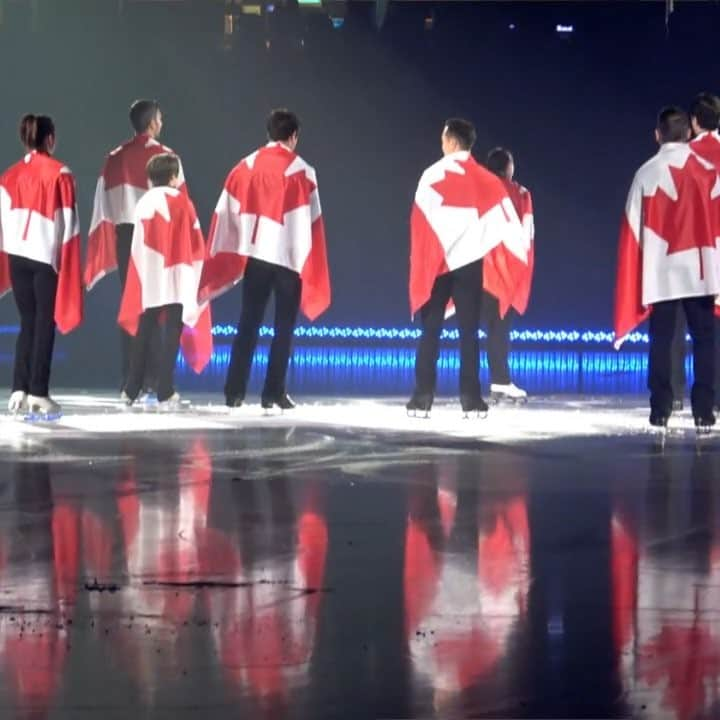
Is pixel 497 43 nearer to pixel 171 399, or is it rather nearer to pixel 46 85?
pixel 46 85

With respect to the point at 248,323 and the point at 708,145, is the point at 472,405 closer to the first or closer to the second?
the point at 248,323

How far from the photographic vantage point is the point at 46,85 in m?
15.0

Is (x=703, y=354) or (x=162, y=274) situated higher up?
(x=162, y=274)

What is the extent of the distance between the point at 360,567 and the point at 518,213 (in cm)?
596

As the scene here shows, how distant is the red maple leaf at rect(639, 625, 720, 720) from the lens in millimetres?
2271

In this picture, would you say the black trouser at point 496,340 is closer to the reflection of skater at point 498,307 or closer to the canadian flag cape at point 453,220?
the reflection of skater at point 498,307

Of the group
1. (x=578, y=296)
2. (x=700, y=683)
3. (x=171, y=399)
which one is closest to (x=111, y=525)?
(x=700, y=683)

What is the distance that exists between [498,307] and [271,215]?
1.61 meters

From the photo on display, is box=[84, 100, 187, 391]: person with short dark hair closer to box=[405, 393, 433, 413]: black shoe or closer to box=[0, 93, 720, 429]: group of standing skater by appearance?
box=[0, 93, 720, 429]: group of standing skater

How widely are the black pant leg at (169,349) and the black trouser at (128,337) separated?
104 mm

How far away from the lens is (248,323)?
26.4 feet

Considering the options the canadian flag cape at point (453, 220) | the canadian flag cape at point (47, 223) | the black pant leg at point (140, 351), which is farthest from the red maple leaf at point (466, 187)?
the canadian flag cape at point (47, 223)

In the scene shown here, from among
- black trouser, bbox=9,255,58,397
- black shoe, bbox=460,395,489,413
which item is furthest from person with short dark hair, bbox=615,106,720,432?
black trouser, bbox=9,255,58,397

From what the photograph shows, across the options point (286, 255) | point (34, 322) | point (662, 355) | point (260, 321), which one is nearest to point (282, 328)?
point (260, 321)
